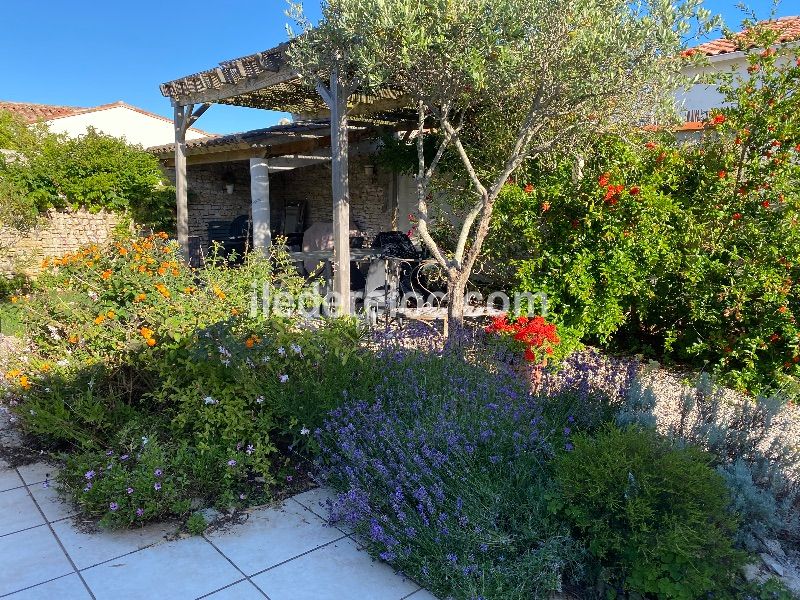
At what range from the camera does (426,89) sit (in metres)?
5.02

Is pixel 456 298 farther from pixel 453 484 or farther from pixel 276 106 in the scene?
pixel 276 106

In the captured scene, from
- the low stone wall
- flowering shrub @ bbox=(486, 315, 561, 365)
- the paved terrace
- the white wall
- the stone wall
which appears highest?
the white wall

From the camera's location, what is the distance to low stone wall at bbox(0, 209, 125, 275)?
9.34 m

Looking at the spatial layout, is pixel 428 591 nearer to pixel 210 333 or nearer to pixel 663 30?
pixel 210 333

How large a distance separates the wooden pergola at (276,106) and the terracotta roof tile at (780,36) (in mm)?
3527

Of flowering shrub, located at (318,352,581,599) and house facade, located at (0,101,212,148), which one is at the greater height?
house facade, located at (0,101,212,148)

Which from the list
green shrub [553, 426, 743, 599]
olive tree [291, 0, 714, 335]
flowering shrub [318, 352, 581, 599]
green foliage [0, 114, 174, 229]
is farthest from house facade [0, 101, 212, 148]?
green shrub [553, 426, 743, 599]

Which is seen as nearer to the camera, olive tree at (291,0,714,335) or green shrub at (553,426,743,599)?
green shrub at (553,426,743,599)

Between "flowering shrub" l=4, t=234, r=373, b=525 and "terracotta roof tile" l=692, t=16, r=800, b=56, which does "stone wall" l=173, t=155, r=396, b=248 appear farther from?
"flowering shrub" l=4, t=234, r=373, b=525

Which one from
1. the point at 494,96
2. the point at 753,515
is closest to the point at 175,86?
the point at 494,96

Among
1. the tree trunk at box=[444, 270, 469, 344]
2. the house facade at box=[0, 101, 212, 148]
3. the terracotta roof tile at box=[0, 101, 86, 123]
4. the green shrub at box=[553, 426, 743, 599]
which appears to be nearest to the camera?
the green shrub at box=[553, 426, 743, 599]

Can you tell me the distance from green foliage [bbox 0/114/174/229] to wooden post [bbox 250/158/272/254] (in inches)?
131

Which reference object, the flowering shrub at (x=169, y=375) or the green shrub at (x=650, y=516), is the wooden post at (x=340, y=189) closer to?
the flowering shrub at (x=169, y=375)

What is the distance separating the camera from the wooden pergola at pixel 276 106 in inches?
225
